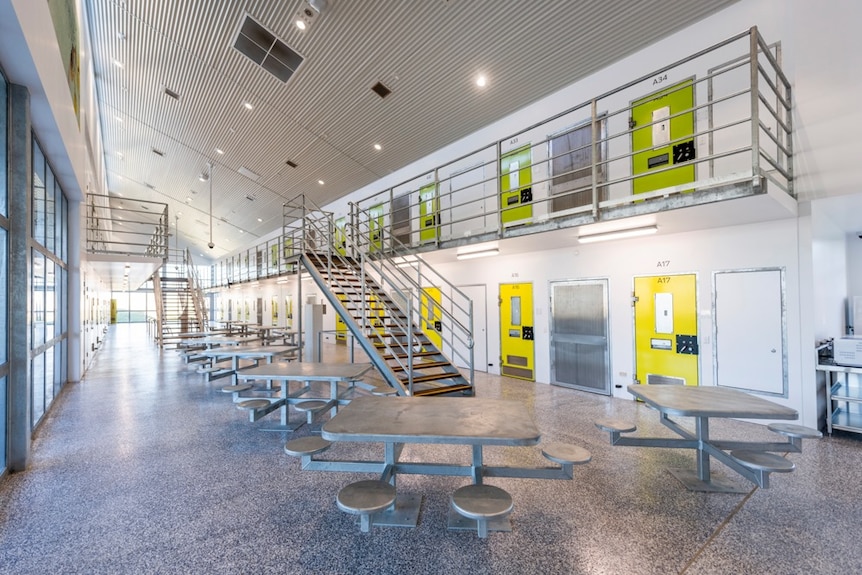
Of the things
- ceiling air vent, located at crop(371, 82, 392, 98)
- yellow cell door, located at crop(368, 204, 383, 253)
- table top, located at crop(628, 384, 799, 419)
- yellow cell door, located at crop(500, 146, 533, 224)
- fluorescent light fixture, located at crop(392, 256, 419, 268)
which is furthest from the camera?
fluorescent light fixture, located at crop(392, 256, 419, 268)

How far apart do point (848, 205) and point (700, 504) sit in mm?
3805

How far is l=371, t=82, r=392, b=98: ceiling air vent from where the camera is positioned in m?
7.20

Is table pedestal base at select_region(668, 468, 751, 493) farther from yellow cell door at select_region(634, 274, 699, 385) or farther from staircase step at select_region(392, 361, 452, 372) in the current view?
staircase step at select_region(392, 361, 452, 372)

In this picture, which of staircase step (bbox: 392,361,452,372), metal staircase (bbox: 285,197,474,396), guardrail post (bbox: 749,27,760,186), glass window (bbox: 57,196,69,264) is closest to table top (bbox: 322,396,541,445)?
metal staircase (bbox: 285,197,474,396)

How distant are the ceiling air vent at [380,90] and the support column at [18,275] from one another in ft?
16.6

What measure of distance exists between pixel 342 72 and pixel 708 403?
7.39 metres

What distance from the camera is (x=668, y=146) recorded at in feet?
17.0

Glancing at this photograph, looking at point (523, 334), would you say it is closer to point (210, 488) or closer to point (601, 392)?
point (601, 392)

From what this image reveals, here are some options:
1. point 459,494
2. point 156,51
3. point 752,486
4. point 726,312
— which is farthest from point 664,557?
point 156,51

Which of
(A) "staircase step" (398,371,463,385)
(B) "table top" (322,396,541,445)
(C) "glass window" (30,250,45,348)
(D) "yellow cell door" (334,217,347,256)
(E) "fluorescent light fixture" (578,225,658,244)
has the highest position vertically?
(D) "yellow cell door" (334,217,347,256)

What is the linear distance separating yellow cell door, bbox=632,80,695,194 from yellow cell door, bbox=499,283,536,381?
105 inches

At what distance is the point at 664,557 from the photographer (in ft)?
7.19

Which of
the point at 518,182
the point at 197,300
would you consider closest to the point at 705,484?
the point at 518,182

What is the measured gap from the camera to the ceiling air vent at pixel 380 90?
7202 millimetres
